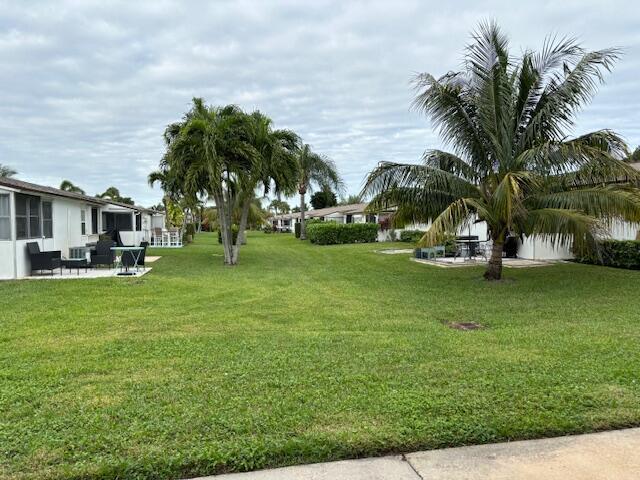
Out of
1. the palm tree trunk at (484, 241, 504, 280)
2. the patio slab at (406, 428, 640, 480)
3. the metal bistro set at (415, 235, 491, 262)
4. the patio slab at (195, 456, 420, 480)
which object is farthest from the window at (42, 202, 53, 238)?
the patio slab at (406, 428, 640, 480)

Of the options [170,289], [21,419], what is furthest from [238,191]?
[21,419]

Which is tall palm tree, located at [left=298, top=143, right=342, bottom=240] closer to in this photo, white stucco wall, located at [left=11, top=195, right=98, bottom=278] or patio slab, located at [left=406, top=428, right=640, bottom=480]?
white stucco wall, located at [left=11, top=195, right=98, bottom=278]

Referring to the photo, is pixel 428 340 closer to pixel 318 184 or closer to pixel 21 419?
pixel 21 419

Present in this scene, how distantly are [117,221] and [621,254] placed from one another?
2415cm

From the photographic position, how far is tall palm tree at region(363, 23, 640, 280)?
33.4 ft

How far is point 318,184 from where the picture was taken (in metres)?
38.4

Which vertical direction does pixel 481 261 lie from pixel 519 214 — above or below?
below

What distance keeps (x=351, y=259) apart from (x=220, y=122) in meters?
7.63

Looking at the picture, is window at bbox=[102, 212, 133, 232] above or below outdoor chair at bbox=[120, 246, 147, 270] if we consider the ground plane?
above

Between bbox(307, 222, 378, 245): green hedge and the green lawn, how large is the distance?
20140 mm

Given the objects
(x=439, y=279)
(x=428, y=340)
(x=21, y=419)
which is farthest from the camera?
(x=439, y=279)

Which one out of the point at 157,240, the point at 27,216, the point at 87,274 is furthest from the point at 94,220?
the point at 87,274

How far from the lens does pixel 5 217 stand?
12328mm

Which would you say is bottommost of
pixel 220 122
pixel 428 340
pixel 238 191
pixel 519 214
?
pixel 428 340
